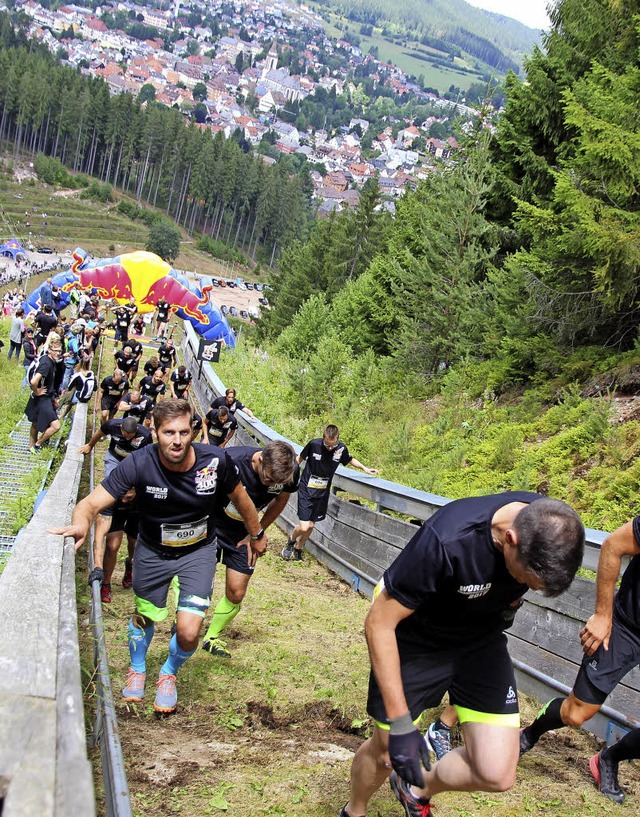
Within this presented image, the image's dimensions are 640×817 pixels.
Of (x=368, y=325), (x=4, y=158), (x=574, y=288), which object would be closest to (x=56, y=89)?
(x=4, y=158)

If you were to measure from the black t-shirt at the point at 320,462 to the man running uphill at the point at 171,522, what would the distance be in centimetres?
383

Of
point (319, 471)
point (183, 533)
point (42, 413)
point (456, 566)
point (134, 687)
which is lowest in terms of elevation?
point (42, 413)

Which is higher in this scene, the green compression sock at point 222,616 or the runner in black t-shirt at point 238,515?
the runner in black t-shirt at point 238,515

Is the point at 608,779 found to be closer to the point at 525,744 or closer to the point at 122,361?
the point at 525,744

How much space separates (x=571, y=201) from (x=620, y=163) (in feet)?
2.70

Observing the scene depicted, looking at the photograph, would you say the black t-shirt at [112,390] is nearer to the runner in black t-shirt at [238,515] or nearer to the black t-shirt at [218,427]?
the black t-shirt at [218,427]

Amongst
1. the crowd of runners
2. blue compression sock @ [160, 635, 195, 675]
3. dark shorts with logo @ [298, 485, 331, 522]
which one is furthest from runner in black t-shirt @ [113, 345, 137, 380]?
blue compression sock @ [160, 635, 195, 675]

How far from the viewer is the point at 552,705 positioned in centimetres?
448

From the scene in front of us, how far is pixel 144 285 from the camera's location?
45.7m

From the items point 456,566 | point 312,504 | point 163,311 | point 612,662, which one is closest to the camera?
point 456,566

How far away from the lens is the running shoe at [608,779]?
170 inches

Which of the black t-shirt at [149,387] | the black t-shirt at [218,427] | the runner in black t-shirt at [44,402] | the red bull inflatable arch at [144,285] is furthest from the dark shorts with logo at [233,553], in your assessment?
the red bull inflatable arch at [144,285]

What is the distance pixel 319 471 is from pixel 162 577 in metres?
4.23

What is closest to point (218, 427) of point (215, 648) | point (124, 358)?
point (124, 358)
